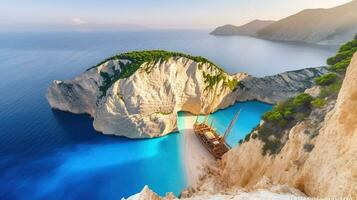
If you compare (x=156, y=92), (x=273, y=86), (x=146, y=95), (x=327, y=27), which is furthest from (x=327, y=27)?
(x=146, y=95)

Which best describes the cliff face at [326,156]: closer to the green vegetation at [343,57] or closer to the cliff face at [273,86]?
the green vegetation at [343,57]

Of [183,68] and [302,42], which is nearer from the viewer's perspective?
[183,68]

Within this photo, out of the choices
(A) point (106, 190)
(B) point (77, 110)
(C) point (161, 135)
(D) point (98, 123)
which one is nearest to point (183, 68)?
(C) point (161, 135)

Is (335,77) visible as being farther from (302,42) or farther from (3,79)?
(302,42)

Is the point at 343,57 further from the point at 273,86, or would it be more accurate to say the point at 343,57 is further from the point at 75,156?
the point at 75,156

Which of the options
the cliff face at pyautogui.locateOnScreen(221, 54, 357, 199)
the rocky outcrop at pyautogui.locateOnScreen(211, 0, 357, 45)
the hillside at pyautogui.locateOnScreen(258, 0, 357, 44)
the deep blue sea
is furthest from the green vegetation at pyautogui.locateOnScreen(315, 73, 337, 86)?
the hillside at pyautogui.locateOnScreen(258, 0, 357, 44)

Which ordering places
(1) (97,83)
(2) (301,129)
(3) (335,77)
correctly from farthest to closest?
(1) (97,83) → (3) (335,77) → (2) (301,129)
